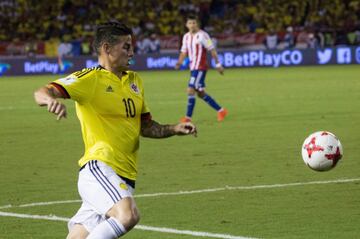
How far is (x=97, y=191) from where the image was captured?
6520 millimetres

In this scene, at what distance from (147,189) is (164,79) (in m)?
24.9

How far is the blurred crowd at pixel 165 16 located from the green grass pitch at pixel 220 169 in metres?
23.5

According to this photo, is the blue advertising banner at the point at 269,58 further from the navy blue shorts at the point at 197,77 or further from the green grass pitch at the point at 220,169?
the navy blue shorts at the point at 197,77

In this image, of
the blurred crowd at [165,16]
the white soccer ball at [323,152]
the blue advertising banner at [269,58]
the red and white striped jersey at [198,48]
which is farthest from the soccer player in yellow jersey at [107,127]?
the blurred crowd at [165,16]

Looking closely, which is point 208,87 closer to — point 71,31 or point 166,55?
point 166,55

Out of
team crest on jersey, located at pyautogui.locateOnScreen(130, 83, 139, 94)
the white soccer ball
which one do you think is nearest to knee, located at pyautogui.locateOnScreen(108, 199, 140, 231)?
team crest on jersey, located at pyautogui.locateOnScreen(130, 83, 139, 94)

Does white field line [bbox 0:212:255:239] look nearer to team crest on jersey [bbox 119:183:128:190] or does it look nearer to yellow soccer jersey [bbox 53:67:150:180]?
yellow soccer jersey [bbox 53:67:150:180]

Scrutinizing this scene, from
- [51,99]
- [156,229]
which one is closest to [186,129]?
[51,99]

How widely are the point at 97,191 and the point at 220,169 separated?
6830mm

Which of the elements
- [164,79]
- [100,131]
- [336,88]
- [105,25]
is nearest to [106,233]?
[100,131]

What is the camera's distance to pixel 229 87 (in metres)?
31.5

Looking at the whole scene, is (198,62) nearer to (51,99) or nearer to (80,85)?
(80,85)

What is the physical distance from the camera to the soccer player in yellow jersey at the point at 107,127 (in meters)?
6.51

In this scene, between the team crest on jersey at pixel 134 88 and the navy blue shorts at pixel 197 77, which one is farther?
the navy blue shorts at pixel 197 77
